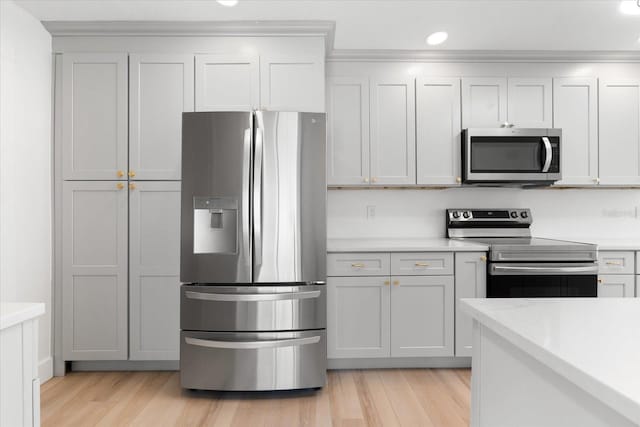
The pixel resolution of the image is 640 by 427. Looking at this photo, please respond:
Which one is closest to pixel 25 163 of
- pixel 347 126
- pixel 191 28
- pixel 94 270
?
pixel 94 270

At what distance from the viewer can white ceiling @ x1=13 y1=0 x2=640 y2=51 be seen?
274 cm

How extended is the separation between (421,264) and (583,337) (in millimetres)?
2170

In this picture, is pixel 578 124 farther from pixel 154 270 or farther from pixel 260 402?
pixel 154 270

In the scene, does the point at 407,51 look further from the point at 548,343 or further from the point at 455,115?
the point at 548,343

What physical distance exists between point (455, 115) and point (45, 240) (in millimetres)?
3066

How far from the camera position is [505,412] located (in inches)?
43.5

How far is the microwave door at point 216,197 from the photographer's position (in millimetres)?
2637

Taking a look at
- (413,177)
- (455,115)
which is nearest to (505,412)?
(413,177)

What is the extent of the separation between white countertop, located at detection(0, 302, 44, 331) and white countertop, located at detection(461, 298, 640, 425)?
120cm

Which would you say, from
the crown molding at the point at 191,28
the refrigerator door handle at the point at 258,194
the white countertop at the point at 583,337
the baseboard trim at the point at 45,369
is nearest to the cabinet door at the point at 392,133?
the crown molding at the point at 191,28

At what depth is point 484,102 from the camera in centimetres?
353

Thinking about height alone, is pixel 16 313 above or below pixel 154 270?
above

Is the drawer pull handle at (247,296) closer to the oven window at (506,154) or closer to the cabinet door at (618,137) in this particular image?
the oven window at (506,154)

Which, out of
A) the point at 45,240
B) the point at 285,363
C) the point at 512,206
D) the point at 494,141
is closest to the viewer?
the point at 285,363
